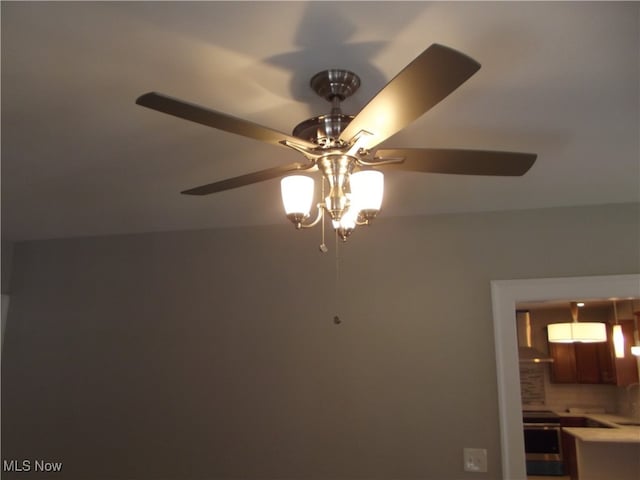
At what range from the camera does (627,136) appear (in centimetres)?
175

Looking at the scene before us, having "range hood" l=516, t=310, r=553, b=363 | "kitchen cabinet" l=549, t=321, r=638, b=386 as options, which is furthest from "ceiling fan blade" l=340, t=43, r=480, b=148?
"kitchen cabinet" l=549, t=321, r=638, b=386

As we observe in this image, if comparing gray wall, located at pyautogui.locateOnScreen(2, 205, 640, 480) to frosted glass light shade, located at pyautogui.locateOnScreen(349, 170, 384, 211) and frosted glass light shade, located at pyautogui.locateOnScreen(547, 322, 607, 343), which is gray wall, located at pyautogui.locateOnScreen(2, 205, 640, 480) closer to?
frosted glass light shade, located at pyautogui.locateOnScreen(349, 170, 384, 211)

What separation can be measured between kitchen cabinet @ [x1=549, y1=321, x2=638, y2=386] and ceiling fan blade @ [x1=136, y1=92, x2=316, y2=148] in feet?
18.8

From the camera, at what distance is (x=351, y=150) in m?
1.25

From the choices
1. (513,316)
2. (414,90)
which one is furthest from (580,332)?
(414,90)

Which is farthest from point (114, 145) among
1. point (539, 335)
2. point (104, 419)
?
point (539, 335)

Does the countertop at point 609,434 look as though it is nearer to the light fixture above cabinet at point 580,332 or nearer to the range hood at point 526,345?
the light fixture above cabinet at point 580,332

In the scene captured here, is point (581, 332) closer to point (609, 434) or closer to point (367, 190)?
point (609, 434)

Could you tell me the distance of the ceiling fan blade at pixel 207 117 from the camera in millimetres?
1002

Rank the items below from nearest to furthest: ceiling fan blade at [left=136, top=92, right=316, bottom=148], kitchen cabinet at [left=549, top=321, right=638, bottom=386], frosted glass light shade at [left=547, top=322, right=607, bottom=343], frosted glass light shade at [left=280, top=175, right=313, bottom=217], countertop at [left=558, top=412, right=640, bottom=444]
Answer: ceiling fan blade at [left=136, top=92, right=316, bottom=148] → frosted glass light shade at [left=280, top=175, right=313, bottom=217] → countertop at [left=558, top=412, right=640, bottom=444] → frosted glass light shade at [left=547, top=322, right=607, bottom=343] → kitchen cabinet at [left=549, top=321, right=638, bottom=386]

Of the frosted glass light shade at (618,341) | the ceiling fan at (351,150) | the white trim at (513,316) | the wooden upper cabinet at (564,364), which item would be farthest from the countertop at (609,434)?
the ceiling fan at (351,150)

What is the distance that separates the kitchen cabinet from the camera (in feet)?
18.1

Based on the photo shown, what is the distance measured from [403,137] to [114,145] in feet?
3.56

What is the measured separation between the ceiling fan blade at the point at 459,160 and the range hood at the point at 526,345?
5.22 metres
